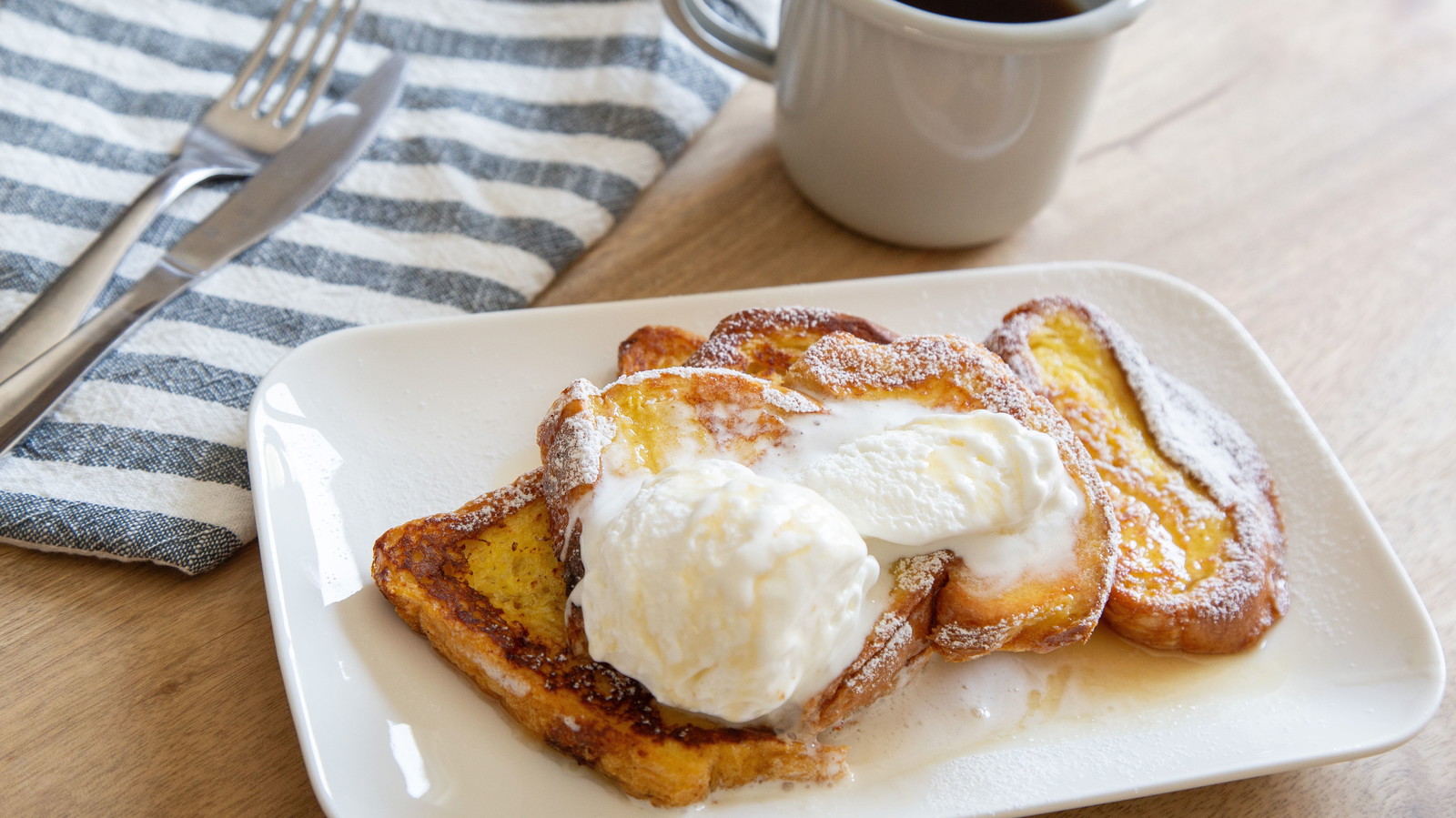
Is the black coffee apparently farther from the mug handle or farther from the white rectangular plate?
the white rectangular plate

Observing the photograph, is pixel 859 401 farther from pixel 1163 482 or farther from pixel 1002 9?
pixel 1002 9

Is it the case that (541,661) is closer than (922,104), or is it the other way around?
Answer: (541,661)

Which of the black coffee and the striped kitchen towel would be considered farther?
the black coffee

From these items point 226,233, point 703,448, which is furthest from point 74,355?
point 703,448

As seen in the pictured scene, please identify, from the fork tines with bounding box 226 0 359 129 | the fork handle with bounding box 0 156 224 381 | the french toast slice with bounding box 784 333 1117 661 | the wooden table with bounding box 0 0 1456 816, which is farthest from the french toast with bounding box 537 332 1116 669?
the fork tines with bounding box 226 0 359 129

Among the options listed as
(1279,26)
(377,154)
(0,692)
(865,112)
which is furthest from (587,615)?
(1279,26)

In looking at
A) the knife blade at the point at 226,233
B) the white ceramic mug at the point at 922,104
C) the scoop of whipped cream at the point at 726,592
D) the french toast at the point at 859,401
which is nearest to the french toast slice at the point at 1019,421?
the french toast at the point at 859,401

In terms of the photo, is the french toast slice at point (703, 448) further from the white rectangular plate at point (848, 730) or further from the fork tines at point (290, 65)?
the fork tines at point (290, 65)
